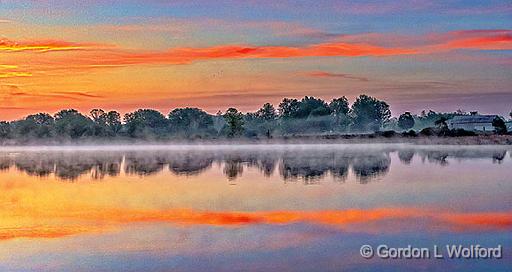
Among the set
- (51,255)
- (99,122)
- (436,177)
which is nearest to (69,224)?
(51,255)

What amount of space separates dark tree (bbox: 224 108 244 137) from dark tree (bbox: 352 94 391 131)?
531 inches

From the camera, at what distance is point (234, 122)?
69.9 metres

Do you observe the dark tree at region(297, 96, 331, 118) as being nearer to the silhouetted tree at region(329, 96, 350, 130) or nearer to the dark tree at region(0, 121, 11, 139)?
the silhouetted tree at region(329, 96, 350, 130)

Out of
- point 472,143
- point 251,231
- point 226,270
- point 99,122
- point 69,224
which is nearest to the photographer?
point 226,270

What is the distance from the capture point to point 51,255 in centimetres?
1078

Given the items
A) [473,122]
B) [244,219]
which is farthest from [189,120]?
[244,219]

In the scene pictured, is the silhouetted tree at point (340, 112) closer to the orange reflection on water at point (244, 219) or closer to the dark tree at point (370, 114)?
the dark tree at point (370, 114)

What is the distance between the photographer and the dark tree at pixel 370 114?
257ft

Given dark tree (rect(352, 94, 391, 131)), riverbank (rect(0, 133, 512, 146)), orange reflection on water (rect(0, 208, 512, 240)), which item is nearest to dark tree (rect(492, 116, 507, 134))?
riverbank (rect(0, 133, 512, 146))

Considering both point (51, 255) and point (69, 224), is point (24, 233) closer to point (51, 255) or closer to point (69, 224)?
point (69, 224)

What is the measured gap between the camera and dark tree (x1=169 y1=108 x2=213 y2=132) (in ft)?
252

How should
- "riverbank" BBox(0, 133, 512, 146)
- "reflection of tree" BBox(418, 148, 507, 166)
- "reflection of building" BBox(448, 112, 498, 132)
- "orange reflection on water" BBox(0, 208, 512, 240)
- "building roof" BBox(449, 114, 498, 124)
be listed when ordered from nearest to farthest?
"orange reflection on water" BBox(0, 208, 512, 240)
"reflection of tree" BBox(418, 148, 507, 166)
"riverbank" BBox(0, 133, 512, 146)
"reflection of building" BBox(448, 112, 498, 132)
"building roof" BBox(449, 114, 498, 124)

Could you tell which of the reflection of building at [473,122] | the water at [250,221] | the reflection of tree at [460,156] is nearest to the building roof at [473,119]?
the reflection of building at [473,122]

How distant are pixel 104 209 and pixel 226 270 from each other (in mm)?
7046
